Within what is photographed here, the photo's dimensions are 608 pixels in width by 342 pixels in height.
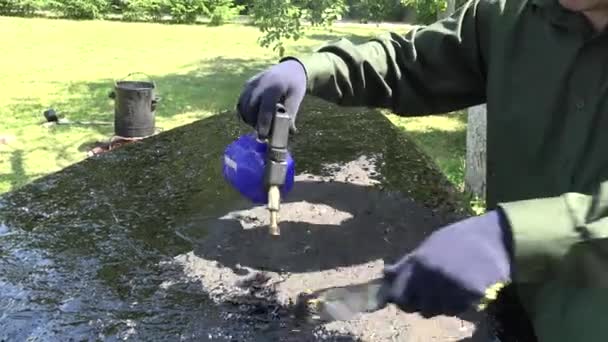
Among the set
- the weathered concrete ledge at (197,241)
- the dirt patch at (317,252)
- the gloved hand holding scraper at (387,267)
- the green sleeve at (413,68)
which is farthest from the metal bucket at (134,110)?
the gloved hand holding scraper at (387,267)

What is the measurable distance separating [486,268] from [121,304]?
0.95m

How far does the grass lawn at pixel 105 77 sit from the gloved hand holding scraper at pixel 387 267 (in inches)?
169

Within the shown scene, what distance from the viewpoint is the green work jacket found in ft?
4.15

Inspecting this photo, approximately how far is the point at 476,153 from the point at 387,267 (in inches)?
163

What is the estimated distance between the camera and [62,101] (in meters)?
9.06

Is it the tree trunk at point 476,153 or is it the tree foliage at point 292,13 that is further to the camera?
the tree foliage at point 292,13

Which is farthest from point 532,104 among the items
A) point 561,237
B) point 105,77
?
point 105,77

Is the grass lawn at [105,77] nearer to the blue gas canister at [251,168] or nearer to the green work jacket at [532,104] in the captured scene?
the green work jacket at [532,104]

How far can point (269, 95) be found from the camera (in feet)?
6.45

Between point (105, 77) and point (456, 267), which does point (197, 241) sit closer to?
point (456, 267)

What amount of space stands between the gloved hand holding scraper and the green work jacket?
0.06m

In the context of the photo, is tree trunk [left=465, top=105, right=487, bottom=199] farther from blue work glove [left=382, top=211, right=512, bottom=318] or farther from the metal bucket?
blue work glove [left=382, top=211, right=512, bottom=318]

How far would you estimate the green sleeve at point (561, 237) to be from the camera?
124 cm

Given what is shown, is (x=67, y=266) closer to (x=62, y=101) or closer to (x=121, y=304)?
(x=121, y=304)
